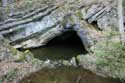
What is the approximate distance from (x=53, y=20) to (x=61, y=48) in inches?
90.0

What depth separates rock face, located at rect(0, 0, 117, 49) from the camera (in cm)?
1803

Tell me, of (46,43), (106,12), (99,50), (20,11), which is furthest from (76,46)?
(99,50)

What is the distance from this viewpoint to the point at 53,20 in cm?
1864

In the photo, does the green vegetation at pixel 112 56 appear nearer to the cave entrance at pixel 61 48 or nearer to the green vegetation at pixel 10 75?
the green vegetation at pixel 10 75

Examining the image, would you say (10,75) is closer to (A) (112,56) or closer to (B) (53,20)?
(A) (112,56)

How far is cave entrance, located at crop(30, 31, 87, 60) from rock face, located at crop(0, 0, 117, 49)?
2.56ft

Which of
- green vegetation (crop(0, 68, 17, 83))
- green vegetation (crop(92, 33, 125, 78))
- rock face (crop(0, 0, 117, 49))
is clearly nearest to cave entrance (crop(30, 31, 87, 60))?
rock face (crop(0, 0, 117, 49))

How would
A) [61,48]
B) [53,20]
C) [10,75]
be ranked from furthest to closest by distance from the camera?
[61,48], [53,20], [10,75]

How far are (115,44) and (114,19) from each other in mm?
6913

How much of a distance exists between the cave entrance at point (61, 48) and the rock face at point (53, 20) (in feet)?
2.56

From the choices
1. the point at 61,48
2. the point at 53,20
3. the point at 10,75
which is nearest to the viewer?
the point at 10,75

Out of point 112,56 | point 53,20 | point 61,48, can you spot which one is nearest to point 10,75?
point 112,56

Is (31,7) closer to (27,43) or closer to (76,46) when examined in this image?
(27,43)

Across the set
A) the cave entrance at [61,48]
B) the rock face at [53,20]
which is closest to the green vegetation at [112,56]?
the cave entrance at [61,48]
